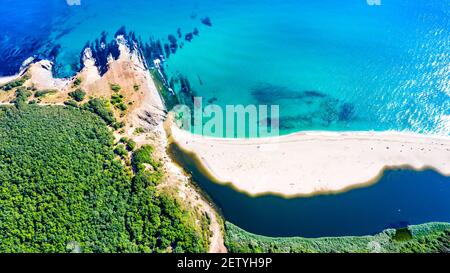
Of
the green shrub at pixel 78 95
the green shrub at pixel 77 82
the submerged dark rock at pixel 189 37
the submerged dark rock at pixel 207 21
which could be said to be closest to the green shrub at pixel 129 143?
the green shrub at pixel 78 95

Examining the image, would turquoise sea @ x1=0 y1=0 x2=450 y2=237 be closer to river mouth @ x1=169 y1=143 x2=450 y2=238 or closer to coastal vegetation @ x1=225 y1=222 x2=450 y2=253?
river mouth @ x1=169 y1=143 x2=450 y2=238

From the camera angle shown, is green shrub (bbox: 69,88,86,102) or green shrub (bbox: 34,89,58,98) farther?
green shrub (bbox: 34,89,58,98)

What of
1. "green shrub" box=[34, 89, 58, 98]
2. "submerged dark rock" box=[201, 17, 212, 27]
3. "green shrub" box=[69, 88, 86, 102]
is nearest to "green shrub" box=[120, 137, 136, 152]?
"green shrub" box=[69, 88, 86, 102]

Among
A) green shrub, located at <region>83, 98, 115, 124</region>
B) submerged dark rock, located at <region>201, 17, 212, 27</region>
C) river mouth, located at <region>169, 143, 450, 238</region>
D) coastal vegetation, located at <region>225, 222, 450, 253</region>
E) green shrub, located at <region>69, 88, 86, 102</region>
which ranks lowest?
coastal vegetation, located at <region>225, 222, 450, 253</region>

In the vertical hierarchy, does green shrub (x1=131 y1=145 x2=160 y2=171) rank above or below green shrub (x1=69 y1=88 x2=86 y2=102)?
below

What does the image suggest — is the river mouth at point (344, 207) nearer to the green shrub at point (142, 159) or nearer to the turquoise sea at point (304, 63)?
the turquoise sea at point (304, 63)
